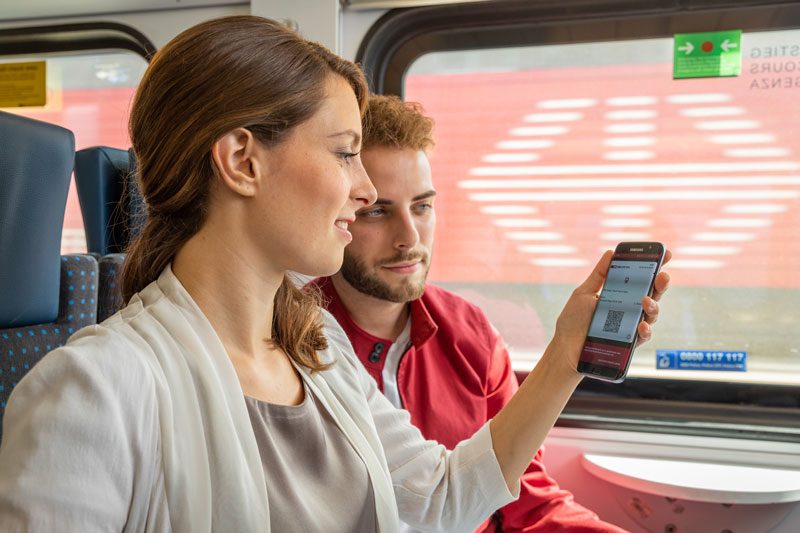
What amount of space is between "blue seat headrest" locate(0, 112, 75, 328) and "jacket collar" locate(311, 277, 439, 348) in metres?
0.71

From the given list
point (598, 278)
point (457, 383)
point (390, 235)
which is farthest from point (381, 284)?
point (598, 278)

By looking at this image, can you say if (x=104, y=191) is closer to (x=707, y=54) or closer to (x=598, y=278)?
(x=598, y=278)

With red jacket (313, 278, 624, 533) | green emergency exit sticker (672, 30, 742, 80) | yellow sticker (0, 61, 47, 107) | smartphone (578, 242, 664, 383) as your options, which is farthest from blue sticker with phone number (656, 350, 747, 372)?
yellow sticker (0, 61, 47, 107)

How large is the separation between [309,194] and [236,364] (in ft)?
0.94

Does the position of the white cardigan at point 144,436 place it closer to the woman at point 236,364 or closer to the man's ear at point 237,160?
the woman at point 236,364

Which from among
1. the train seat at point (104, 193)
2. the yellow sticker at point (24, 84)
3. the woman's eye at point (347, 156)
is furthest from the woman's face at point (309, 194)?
the yellow sticker at point (24, 84)

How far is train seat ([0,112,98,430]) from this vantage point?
135cm

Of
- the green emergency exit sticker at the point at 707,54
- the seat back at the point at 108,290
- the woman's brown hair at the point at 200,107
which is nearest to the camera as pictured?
the woman's brown hair at the point at 200,107

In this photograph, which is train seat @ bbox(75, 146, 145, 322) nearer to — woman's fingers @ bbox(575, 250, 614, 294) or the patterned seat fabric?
the patterned seat fabric

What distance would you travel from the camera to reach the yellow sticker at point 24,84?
307 centimetres

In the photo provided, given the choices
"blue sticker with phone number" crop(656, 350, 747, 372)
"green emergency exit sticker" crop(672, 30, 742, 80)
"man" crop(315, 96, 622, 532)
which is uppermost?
"green emergency exit sticker" crop(672, 30, 742, 80)

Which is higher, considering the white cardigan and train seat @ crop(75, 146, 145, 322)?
train seat @ crop(75, 146, 145, 322)

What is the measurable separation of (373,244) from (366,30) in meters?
1.00

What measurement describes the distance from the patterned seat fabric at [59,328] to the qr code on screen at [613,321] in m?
1.04
